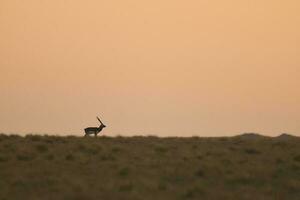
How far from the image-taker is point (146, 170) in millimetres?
19656

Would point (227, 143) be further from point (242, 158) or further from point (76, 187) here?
point (76, 187)

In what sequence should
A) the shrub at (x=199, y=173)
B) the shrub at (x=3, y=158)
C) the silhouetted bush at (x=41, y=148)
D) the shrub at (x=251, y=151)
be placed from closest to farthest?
the shrub at (x=199, y=173)
the shrub at (x=3, y=158)
the silhouetted bush at (x=41, y=148)
the shrub at (x=251, y=151)

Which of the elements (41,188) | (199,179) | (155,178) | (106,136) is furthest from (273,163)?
(106,136)

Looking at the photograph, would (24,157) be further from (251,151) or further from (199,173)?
(251,151)

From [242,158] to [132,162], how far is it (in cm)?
465

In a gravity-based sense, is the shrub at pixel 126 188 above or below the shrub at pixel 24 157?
below

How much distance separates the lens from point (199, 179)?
18609mm

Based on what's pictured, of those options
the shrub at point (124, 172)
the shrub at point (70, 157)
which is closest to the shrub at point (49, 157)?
the shrub at point (70, 157)

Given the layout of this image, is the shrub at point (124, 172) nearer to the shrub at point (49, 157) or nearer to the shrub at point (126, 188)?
the shrub at point (126, 188)

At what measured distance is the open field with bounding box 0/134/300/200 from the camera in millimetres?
16828

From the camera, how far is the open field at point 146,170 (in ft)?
55.2

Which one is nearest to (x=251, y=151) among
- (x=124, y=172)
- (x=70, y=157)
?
(x=124, y=172)

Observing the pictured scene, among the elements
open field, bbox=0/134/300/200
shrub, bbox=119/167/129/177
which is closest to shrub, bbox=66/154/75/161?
open field, bbox=0/134/300/200

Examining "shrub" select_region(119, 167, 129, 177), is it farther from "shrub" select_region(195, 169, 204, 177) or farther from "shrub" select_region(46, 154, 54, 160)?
"shrub" select_region(46, 154, 54, 160)
